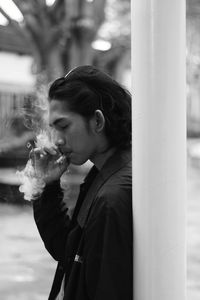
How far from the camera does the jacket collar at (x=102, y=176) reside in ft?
4.88

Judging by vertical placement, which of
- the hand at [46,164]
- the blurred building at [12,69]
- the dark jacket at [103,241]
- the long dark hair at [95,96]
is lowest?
the dark jacket at [103,241]

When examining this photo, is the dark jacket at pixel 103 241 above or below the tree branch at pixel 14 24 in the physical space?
below

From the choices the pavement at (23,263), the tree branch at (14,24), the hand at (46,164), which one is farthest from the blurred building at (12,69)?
the hand at (46,164)

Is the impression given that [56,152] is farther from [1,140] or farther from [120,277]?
[1,140]

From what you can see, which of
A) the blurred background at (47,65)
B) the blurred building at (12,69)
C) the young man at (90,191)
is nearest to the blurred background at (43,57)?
the blurred background at (47,65)

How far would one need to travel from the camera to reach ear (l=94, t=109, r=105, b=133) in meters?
1.52

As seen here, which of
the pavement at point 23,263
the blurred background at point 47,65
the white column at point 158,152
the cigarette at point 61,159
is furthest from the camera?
the blurred background at point 47,65

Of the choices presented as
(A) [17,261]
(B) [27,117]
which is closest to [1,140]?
(A) [17,261]

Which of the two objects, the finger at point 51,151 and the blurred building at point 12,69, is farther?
the blurred building at point 12,69

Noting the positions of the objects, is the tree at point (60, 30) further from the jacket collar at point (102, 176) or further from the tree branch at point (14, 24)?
the jacket collar at point (102, 176)

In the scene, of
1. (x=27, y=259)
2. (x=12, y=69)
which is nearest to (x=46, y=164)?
(x=27, y=259)

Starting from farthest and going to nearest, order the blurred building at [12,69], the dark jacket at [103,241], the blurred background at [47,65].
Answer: the blurred building at [12,69]
the blurred background at [47,65]
the dark jacket at [103,241]

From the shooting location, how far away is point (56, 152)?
1665 millimetres

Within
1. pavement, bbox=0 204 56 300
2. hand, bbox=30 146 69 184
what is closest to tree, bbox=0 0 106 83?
pavement, bbox=0 204 56 300
